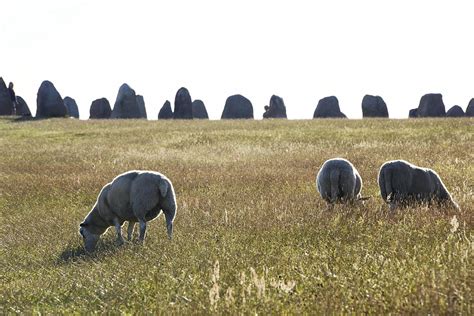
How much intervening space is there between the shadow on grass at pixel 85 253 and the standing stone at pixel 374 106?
59.4 m

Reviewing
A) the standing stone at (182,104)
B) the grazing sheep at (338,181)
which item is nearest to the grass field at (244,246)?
the grazing sheep at (338,181)

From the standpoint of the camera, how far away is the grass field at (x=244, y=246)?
4.79 metres

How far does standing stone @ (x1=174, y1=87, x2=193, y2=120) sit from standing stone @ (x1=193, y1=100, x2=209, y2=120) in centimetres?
1153

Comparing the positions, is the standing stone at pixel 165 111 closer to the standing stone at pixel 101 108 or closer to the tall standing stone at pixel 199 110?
the tall standing stone at pixel 199 110

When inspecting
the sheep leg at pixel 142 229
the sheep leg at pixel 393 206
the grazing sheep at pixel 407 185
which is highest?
the grazing sheep at pixel 407 185

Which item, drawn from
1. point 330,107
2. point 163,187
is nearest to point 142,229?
point 163,187

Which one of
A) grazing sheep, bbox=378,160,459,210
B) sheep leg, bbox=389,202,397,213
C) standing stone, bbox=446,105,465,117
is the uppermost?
standing stone, bbox=446,105,465,117

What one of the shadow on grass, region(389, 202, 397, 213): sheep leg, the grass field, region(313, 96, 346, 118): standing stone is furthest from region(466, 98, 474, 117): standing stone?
the shadow on grass

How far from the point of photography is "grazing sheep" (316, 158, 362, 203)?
1086 cm

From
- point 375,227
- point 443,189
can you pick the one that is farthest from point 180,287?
point 443,189

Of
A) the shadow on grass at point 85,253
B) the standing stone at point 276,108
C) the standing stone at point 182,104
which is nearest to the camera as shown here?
the shadow on grass at point 85,253

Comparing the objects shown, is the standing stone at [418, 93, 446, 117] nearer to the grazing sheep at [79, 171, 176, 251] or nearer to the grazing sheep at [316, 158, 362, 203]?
the grazing sheep at [316, 158, 362, 203]

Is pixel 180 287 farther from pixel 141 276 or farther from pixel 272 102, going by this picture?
pixel 272 102

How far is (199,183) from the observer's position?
51.0 ft
